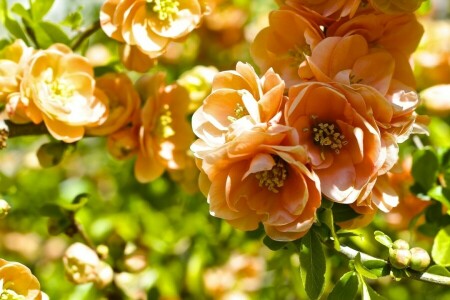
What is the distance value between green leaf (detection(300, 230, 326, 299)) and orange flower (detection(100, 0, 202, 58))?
50 centimetres

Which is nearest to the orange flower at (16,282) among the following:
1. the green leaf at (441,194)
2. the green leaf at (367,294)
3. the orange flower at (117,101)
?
the orange flower at (117,101)

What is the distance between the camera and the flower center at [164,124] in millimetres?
1618

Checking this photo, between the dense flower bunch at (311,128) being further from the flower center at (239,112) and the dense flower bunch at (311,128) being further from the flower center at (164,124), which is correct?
the flower center at (164,124)

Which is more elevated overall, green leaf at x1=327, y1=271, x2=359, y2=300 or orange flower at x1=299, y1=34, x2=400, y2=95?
orange flower at x1=299, y1=34, x2=400, y2=95

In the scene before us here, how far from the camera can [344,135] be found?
121 cm

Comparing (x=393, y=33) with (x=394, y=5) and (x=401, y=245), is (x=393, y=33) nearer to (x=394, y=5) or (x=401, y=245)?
(x=394, y=5)

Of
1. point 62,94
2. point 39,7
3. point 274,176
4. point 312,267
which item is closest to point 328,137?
point 274,176

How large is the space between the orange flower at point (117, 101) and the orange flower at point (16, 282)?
16.3 inches

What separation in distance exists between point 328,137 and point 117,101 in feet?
1.82

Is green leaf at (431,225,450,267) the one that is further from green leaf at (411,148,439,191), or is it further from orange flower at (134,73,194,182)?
orange flower at (134,73,194,182)

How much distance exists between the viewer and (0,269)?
3.87 feet

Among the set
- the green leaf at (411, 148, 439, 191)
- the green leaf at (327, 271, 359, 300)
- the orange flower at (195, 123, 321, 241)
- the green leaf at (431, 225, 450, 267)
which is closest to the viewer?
the orange flower at (195, 123, 321, 241)

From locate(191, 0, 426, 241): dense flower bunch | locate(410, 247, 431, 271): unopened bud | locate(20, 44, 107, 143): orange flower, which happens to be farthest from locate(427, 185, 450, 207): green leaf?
locate(20, 44, 107, 143): orange flower

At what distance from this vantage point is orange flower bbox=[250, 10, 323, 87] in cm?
132
